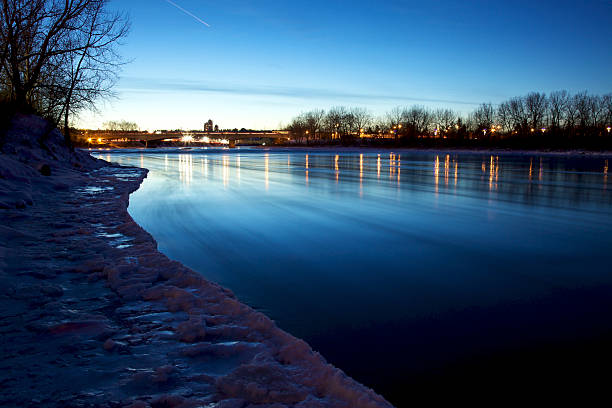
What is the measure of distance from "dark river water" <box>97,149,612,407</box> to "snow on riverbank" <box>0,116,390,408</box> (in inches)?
Result: 18.4

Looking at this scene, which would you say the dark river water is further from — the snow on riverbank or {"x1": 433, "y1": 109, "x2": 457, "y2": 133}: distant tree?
{"x1": 433, "y1": 109, "x2": 457, "y2": 133}: distant tree

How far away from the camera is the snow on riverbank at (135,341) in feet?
8.98

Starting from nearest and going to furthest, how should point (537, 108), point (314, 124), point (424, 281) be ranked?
point (424, 281) < point (537, 108) < point (314, 124)

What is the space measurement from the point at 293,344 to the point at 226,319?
0.87 metres

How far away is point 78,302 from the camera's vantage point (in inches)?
170

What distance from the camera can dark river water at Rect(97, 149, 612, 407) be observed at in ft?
11.2

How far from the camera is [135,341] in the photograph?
11.5ft

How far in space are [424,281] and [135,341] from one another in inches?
140

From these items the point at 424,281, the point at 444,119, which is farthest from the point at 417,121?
the point at 424,281

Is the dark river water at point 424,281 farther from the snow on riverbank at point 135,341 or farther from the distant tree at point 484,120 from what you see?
the distant tree at point 484,120

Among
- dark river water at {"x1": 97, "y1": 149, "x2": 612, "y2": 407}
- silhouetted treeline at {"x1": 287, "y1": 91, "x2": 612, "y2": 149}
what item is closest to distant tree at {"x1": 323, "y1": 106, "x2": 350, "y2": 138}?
silhouetted treeline at {"x1": 287, "y1": 91, "x2": 612, "y2": 149}

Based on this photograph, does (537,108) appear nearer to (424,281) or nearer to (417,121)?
(417,121)

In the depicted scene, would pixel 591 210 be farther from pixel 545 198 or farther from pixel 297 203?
pixel 297 203

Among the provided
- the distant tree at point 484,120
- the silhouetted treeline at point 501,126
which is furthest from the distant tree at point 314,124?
the distant tree at point 484,120
